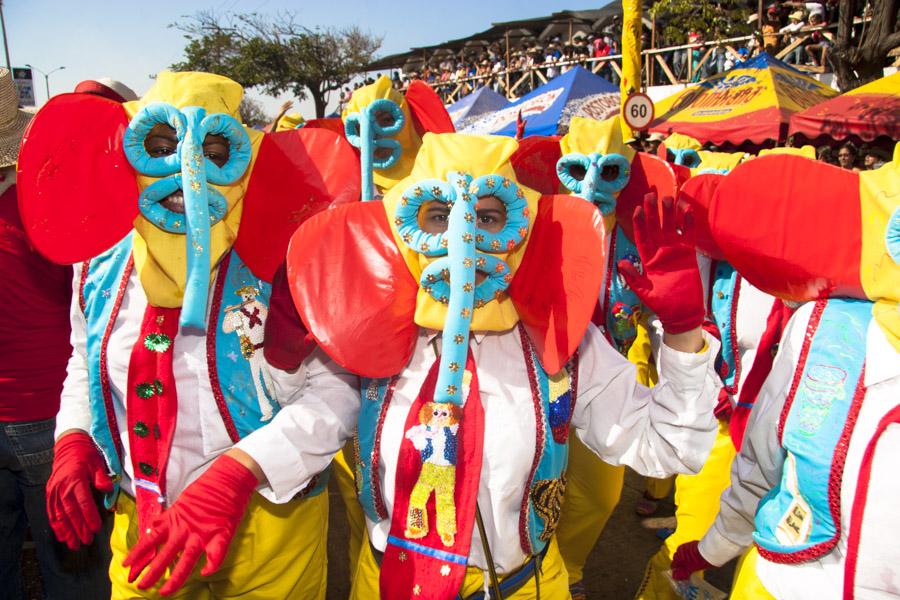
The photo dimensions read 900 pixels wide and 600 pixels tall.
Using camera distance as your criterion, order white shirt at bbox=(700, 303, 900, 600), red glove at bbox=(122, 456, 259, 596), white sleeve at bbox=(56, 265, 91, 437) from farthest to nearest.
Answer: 1. white sleeve at bbox=(56, 265, 91, 437)
2. red glove at bbox=(122, 456, 259, 596)
3. white shirt at bbox=(700, 303, 900, 600)

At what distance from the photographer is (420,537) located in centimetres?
163

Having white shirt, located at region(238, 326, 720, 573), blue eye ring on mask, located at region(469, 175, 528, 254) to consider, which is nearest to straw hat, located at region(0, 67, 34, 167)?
white shirt, located at region(238, 326, 720, 573)

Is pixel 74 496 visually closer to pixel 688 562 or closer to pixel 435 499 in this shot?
pixel 435 499

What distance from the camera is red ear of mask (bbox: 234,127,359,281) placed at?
6.39 ft

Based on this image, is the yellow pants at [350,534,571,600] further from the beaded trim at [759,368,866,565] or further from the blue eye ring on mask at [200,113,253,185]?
the blue eye ring on mask at [200,113,253,185]

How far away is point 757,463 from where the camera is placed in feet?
5.61

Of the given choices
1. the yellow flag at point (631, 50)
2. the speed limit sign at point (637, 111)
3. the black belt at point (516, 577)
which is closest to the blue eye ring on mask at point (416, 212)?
the black belt at point (516, 577)

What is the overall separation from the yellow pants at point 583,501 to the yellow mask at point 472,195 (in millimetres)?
1436

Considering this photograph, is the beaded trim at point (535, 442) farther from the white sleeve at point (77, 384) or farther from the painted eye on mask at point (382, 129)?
the painted eye on mask at point (382, 129)

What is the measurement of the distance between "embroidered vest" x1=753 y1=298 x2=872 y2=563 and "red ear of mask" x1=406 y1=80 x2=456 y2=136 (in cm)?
283

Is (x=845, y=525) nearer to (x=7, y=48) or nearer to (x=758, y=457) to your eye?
(x=758, y=457)

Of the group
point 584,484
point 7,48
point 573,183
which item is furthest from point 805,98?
point 7,48

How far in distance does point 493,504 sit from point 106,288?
4.10 ft

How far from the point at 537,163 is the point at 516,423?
1061 millimetres
